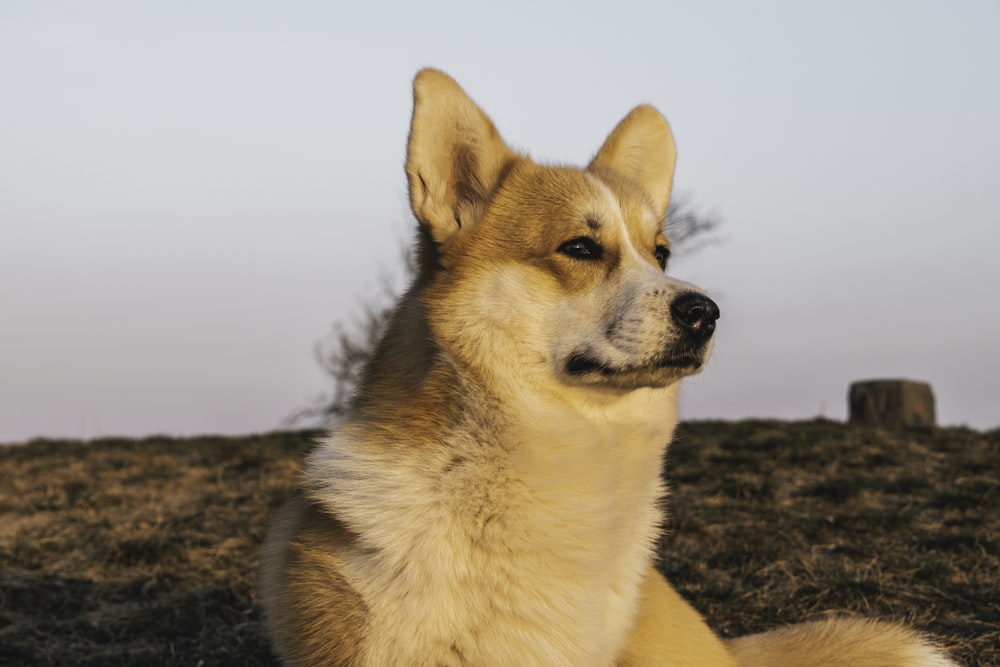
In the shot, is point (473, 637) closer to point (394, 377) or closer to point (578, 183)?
point (394, 377)

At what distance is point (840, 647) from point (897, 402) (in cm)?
1015

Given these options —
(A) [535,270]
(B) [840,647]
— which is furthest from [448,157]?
(B) [840,647]

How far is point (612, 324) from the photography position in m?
2.96

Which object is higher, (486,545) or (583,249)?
(583,249)

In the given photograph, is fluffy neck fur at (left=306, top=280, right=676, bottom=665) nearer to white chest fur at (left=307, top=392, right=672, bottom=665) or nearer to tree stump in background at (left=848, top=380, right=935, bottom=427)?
A: white chest fur at (left=307, top=392, right=672, bottom=665)

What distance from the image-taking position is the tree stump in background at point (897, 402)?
12.8 m

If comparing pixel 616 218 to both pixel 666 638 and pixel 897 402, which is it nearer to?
pixel 666 638

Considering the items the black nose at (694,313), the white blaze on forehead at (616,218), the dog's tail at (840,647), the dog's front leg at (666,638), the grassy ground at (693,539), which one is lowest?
the grassy ground at (693,539)

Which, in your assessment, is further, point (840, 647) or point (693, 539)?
point (693, 539)

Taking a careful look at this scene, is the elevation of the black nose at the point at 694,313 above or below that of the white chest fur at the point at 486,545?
above

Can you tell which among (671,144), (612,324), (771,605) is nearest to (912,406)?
(771,605)

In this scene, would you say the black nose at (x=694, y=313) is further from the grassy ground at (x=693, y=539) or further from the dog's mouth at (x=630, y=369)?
the grassy ground at (x=693, y=539)

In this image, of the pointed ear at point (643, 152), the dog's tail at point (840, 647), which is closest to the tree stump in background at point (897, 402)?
the dog's tail at point (840, 647)

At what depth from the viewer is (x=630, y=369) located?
9.68ft
